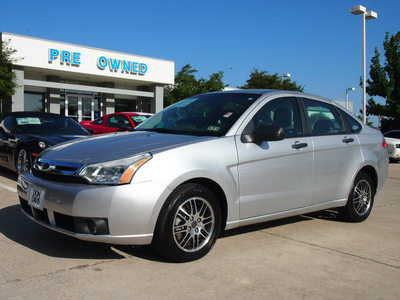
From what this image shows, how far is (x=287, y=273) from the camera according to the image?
336 cm

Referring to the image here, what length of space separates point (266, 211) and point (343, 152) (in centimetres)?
150

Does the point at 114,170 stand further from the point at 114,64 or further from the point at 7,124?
the point at 114,64

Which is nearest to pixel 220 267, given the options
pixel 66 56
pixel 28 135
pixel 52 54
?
pixel 28 135

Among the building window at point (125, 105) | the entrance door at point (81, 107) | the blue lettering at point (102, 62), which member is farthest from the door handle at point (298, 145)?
the building window at point (125, 105)

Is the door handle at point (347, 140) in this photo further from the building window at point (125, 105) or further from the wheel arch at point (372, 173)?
the building window at point (125, 105)

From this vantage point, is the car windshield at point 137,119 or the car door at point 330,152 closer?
the car door at point 330,152

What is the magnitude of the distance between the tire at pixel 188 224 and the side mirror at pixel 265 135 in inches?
27.9

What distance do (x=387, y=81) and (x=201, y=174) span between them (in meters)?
25.9

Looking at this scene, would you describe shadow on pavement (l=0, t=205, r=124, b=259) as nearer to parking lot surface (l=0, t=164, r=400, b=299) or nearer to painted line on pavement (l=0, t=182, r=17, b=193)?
parking lot surface (l=0, t=164, r=400, b=299)

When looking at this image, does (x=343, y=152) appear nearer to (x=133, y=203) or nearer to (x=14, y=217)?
(x=133, y=203)

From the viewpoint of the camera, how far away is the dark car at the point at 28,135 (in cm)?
698

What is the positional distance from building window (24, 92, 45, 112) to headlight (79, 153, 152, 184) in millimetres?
24007

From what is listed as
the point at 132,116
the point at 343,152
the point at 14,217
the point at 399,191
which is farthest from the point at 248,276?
the point at 132,116

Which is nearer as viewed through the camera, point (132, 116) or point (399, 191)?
point (399, 191)
